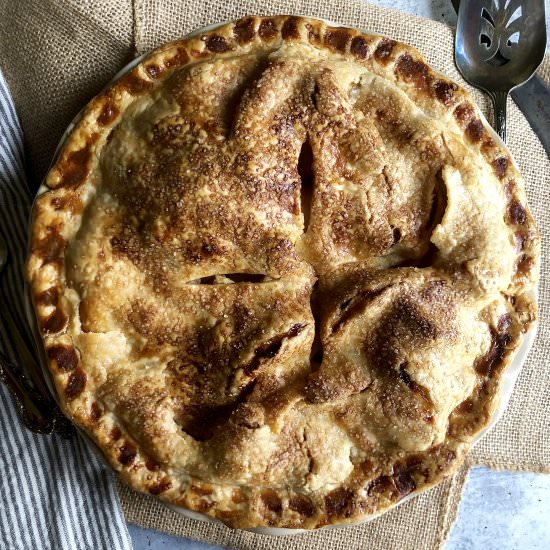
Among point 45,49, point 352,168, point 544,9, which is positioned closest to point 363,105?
point 352,168

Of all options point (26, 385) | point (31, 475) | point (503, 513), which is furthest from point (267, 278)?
point (503, 513)

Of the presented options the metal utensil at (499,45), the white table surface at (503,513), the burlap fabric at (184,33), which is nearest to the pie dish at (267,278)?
the burlap fabric at (184,33)

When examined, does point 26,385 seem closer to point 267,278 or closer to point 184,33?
point 267,278

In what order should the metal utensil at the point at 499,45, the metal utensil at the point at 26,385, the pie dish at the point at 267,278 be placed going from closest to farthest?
the pie dish at the point at 267,278
the metal utensil at the point at 26,385
the metal utensil at the point at 499,45

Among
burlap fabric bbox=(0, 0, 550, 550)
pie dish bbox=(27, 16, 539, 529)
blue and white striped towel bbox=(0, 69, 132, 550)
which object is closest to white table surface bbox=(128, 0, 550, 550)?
burlap fabric bbox=(0, 0, 550, 550)

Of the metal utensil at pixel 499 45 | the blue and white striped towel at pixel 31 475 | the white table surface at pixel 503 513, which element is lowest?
the white table surface at pixel 503 513

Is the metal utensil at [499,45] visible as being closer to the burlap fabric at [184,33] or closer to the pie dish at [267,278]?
the burlap fabric at [184,33]

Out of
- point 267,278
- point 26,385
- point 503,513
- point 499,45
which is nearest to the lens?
point 267,278
